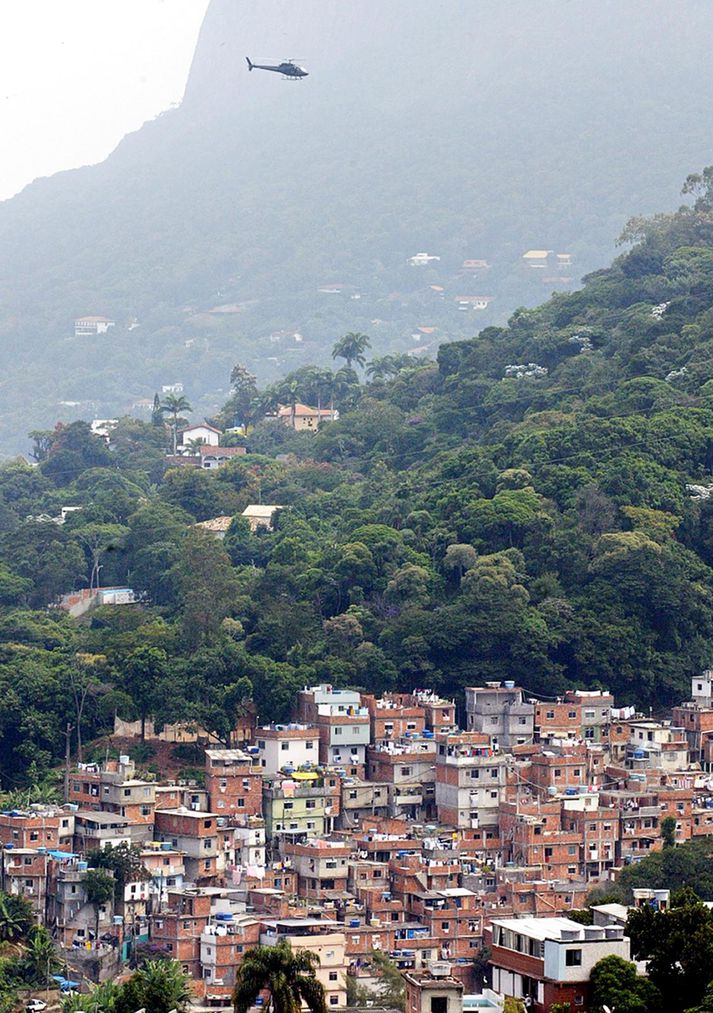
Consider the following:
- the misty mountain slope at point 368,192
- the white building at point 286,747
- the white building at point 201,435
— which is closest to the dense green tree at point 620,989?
the white building at point 286,747

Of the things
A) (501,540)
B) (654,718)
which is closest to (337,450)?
(501,540)

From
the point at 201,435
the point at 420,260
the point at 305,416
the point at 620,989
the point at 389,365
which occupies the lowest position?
the point at 620,989

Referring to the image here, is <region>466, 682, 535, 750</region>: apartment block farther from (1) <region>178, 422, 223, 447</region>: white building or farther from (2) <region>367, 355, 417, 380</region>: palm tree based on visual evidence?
(2) <region>367, 355, 417, 380</region>: palm tree

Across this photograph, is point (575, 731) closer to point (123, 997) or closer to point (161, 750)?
point (161, 750)

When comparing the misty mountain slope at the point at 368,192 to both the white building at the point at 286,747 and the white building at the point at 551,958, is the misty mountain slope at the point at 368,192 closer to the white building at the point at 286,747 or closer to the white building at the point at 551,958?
the white building at the point at 286,747

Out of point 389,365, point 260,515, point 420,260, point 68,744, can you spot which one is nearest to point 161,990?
point 68,744

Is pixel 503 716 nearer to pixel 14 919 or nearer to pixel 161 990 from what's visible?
pixel 14 919
